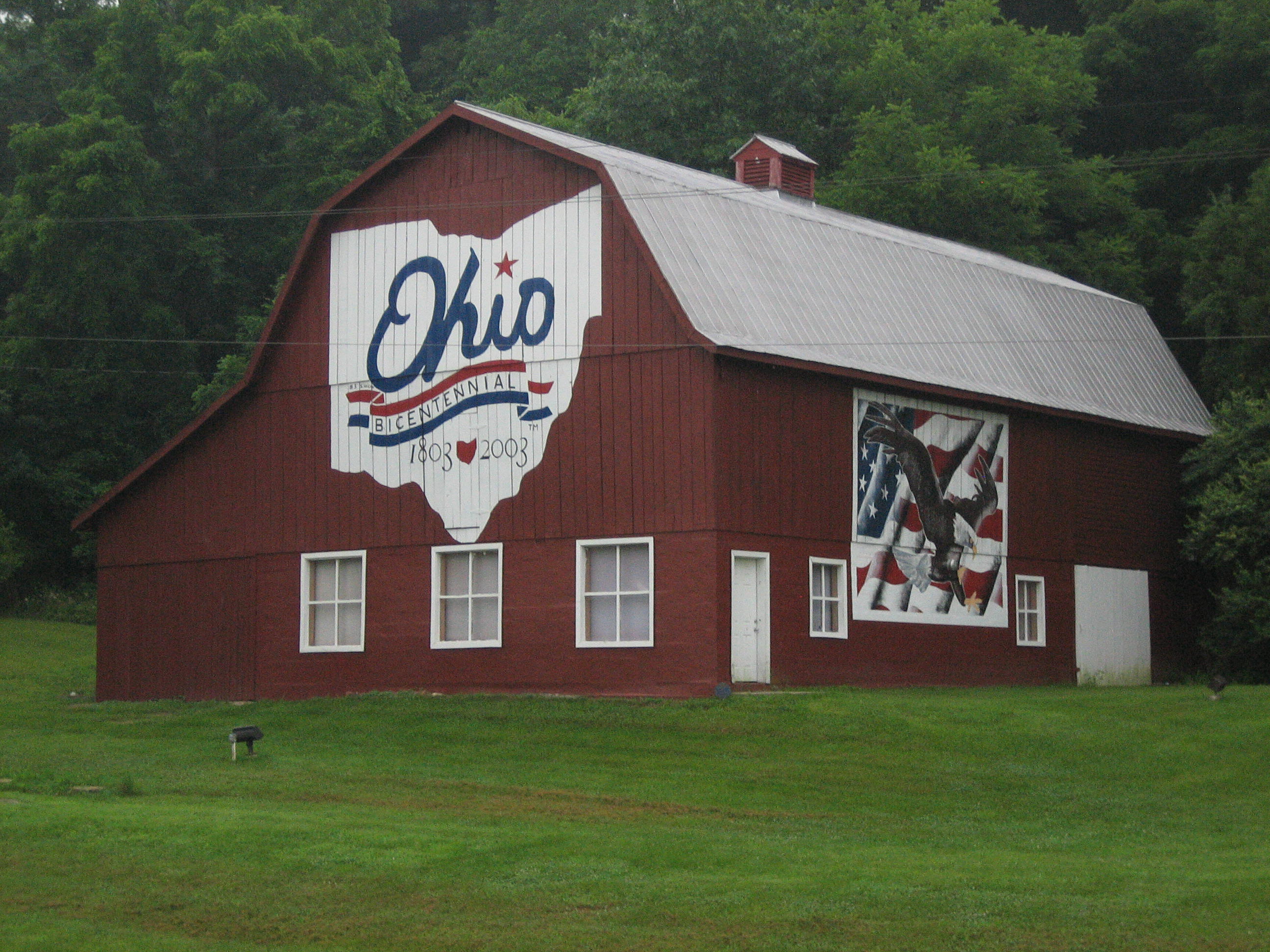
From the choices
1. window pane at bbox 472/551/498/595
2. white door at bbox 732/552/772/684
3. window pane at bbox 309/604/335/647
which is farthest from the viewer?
window pane at bbox 309/604/335/647

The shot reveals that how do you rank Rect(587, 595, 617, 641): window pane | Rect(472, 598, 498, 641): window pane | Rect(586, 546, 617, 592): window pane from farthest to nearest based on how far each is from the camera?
1. Rect(472, 598, 498, 641): window pane
2. Rect(586, 546, 617, 592): window pane
3. Rect(587, 595, 617, 641): window pane

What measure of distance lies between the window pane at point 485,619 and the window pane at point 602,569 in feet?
5.89

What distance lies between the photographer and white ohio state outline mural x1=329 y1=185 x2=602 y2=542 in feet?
94.8

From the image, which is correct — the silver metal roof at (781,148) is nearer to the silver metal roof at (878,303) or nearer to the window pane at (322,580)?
the silver metal roof at (878,303)

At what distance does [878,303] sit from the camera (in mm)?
31453

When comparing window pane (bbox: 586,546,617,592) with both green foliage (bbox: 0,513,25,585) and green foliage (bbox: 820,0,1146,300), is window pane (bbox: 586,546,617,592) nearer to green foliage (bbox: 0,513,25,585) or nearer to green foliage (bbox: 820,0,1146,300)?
green foliage (bbox: 820,0,1146,300)

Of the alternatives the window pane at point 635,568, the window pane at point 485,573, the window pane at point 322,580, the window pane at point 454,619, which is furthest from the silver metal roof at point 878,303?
the window pane at point 322,580

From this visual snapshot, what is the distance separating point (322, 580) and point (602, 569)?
231 inches

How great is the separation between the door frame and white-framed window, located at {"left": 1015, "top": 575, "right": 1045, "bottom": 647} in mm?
6798

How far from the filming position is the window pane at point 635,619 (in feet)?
90.1

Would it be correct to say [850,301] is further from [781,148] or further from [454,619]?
[454,619]

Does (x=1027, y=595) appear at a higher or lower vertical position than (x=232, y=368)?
lower

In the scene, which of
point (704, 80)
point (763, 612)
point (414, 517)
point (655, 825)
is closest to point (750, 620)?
point (763, 612)

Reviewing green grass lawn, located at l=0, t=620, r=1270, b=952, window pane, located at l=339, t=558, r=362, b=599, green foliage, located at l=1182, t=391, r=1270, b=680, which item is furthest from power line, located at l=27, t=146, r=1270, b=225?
Answer: green foliage, located at l=1182, t=391, r=1270, b=680
